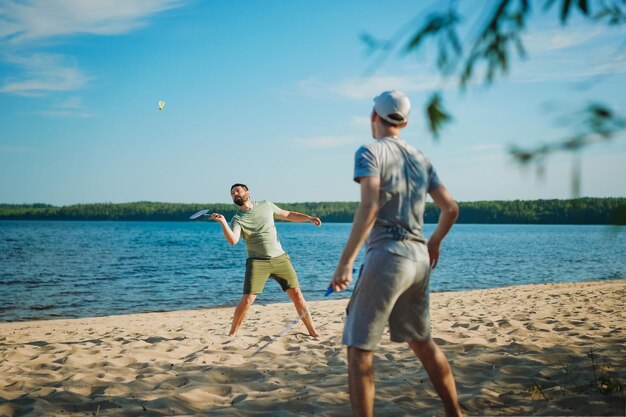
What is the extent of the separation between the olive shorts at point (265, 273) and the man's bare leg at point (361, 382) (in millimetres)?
3669

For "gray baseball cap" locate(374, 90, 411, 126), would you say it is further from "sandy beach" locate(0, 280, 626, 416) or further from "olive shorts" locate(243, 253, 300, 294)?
"olive shorts" locate(243, 253, 300, 294)

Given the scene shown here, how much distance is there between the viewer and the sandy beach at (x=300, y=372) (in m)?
3.96

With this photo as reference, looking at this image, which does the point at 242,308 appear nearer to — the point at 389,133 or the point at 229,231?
the point at 229,231

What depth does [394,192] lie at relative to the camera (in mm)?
2918

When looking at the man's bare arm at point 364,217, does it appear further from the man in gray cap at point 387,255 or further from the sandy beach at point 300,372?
the sandy beach at point 300,372

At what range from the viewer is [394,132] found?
309cm

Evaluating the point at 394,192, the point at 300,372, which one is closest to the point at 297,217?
the point at 300,372

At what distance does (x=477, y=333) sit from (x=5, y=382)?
5.26m

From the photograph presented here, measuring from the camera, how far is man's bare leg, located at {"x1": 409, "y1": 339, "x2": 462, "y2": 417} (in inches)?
123

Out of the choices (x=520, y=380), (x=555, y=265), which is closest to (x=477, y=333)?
(x=520, y=380)

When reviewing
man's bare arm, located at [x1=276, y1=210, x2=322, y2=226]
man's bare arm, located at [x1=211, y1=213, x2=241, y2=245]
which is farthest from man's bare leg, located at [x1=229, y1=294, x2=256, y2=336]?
man's bare arm, located at [x1=276, y1=210, x2=322, y2=226]

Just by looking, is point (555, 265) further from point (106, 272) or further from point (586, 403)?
point (586, 403)

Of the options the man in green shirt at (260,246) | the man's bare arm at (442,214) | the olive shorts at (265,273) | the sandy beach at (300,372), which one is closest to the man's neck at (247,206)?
the man in green shirt at (260,246)

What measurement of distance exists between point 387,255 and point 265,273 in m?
3.96
